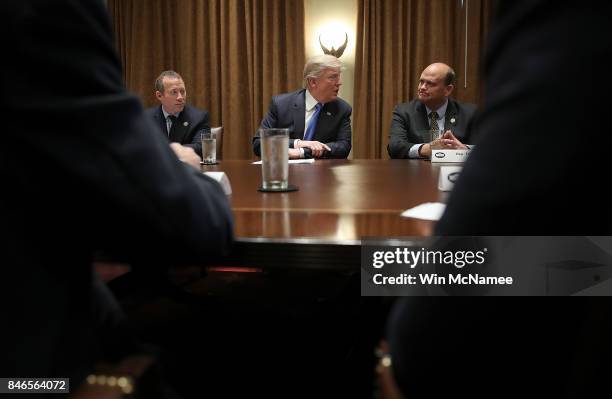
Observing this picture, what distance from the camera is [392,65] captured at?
489cm

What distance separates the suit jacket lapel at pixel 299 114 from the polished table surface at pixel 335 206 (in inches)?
87.0

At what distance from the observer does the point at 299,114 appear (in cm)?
404

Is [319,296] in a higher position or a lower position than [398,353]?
lower

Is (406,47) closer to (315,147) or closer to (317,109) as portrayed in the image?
(317,109)

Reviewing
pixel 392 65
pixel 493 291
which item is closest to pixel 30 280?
pixel 493 291

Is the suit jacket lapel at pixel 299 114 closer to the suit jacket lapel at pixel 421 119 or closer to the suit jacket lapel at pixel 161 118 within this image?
the suit jacket lapel at pixel 421 119

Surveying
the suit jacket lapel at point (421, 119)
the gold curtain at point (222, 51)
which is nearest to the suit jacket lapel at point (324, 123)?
the suit jacket lapel at point (421, 119)

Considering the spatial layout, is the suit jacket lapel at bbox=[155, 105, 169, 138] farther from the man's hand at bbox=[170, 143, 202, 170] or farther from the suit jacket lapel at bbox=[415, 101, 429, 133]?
the man's hand at bbox=[170, 143, 202, 170]

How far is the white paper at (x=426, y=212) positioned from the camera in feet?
3.35

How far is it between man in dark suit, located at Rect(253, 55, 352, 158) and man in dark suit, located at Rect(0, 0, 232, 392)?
331 cm

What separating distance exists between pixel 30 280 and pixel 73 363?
13 centimetres

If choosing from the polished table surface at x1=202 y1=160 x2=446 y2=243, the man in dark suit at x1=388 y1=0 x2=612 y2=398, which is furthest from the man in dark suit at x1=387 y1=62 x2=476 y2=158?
the man in dark suit at x1=388 y1=0 x2=612 y2=398

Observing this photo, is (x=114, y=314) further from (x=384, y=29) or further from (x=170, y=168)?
(x=384, y=29)

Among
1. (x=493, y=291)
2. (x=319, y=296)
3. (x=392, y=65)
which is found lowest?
(x=319, y=296)
